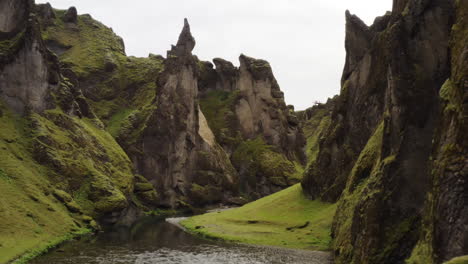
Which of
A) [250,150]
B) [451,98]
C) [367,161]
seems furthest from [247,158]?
[451,98]

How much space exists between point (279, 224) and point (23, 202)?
160ft

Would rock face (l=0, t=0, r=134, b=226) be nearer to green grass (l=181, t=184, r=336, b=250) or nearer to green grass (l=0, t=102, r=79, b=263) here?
green grass (l=0, t=102, r=79, b=263)

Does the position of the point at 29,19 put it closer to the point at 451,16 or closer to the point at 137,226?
the point at 137,226

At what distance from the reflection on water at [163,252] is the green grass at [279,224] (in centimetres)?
483

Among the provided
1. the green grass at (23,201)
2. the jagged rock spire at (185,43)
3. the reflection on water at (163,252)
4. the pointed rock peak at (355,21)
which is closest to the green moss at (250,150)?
the jagged rock spire at (185,43)

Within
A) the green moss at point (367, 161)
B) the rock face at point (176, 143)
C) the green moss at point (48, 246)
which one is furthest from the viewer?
the rock face at point (176, 143)

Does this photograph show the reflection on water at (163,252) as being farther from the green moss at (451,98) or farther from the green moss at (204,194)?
the green moss at (204,194)

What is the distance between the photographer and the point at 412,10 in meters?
45.9

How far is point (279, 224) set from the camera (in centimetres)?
8331

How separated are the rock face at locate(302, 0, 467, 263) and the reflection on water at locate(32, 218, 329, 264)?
996 cm

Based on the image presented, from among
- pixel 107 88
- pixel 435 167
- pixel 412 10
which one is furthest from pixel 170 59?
pixel 435 167

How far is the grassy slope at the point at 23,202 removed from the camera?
61.7 m

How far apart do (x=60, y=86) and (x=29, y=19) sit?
20.7 metres

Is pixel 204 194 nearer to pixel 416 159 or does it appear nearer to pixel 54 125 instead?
pixel 54 125
